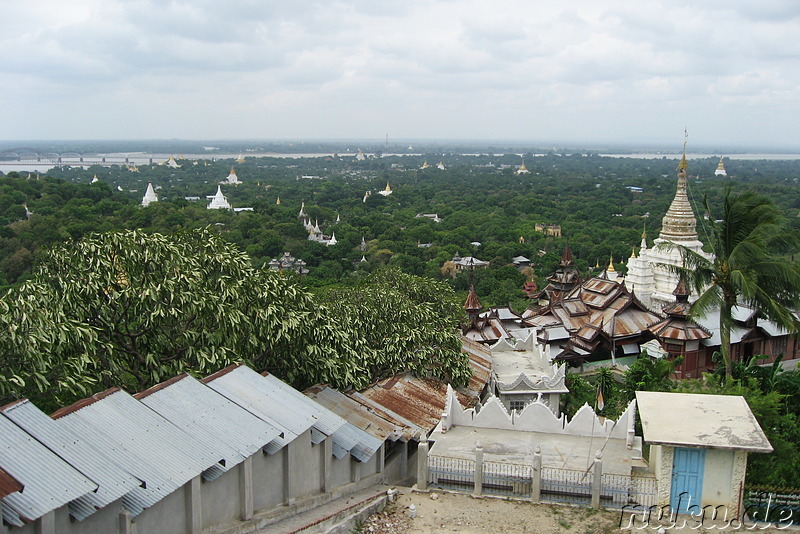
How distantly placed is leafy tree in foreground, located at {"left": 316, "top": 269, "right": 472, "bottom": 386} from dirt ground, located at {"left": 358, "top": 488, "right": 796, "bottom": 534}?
5.96 meters

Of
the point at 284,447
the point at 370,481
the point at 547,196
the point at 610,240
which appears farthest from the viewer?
the point at 547,196

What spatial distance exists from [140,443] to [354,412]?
610 centimetres

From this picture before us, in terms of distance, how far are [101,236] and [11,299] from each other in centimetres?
252

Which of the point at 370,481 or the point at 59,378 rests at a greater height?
the point at 59,378

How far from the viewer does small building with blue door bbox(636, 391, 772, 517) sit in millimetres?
12016

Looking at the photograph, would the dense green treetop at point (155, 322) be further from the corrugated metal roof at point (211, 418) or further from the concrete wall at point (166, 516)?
the concrete wall at point (166, 516)

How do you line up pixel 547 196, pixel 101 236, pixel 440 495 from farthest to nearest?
pixel 547 196
pixel 101 236
pixel 440 495

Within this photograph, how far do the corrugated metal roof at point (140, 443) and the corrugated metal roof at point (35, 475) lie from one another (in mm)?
787

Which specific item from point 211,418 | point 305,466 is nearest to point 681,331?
point 305,466

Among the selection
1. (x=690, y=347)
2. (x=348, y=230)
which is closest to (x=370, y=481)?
(x=690, y=347)

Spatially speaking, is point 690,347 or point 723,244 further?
point 690,347

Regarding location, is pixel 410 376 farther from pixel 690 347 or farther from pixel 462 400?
pixel 690 347

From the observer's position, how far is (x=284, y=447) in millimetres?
11969

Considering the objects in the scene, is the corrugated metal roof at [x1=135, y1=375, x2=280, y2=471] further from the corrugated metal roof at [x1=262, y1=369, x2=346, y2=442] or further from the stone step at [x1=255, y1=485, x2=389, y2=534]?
the stone step at [x1=255, y1=485, x2=389, y2=534]
